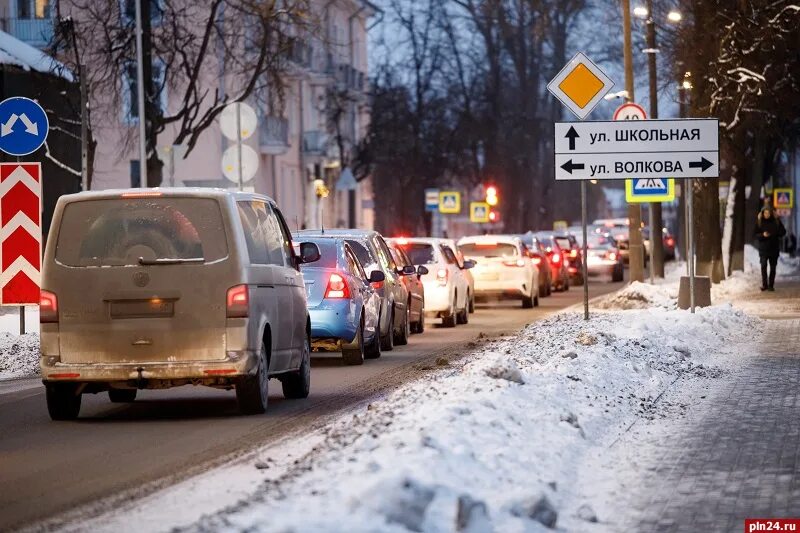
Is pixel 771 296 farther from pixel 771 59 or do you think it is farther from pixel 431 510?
pixel 431 510

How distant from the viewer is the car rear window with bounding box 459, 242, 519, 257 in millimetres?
36438

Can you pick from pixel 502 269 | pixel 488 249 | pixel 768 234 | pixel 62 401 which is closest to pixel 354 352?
pixel 62 401

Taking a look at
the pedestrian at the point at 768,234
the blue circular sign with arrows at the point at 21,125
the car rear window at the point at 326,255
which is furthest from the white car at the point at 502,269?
the blue circular sign with arrows at the point at 21,125

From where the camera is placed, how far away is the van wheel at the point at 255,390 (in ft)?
44.9

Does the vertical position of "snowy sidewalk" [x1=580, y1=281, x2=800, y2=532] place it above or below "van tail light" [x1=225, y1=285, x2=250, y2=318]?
below

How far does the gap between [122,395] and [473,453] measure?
7.02 m

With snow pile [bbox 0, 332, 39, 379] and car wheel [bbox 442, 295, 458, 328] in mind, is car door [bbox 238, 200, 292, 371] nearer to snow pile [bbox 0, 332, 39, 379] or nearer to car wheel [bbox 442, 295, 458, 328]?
snow pile [bbox 0, 332, 39, 379]

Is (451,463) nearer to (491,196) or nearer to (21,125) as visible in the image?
(21,125)

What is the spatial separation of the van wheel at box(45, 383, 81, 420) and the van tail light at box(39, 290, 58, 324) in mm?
545

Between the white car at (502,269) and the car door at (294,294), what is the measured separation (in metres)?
19.9

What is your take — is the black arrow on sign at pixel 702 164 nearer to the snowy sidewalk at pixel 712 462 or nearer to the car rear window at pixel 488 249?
the snowy sidewalk at pixel 712 462

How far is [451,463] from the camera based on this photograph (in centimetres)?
877

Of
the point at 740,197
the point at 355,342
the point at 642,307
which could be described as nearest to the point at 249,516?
the point at 355,342

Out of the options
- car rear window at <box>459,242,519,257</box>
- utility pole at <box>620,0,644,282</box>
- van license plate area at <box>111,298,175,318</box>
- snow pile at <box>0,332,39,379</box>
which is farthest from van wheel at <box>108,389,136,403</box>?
utility pole at <box>620,0,644,282</box>
